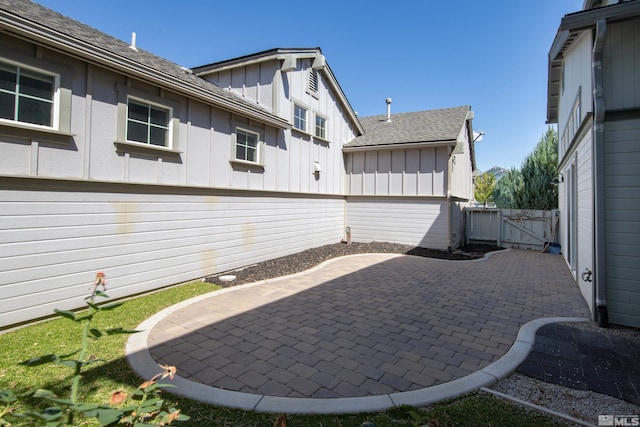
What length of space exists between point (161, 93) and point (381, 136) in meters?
10.3

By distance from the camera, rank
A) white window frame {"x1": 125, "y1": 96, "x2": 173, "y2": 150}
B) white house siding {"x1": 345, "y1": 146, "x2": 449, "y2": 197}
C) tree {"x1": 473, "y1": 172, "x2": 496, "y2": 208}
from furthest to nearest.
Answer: tree {"x1": 473, "y1": 172, "x2": 496, "y2": 208}, white house siding {"x1": 345, "y1": 146, "x2": 449, "y2": 197}, white window frame {"x1": 125, "y1": 96, "x2": 173, "y2": 150}

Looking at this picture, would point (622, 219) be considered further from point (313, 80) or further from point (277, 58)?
point (313, 80)

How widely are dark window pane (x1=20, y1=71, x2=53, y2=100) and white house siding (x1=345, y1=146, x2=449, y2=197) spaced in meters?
11.1

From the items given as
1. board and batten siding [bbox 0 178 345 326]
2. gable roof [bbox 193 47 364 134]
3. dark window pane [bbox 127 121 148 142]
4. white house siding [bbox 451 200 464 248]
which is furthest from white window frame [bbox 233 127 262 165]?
white house siding [bbox 451 200 464 248]

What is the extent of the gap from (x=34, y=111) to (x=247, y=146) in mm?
4855

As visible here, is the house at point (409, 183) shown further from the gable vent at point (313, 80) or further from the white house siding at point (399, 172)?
the gable vent at point (313, 80)

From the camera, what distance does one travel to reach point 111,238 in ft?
19.0

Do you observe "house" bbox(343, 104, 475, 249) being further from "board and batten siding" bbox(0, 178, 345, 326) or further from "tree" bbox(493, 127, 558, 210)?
"board and batten siding" bbox(0, 178, 345, 326)

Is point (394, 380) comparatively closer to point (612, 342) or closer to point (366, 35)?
point (612, 342)

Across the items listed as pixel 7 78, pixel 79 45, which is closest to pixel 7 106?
pixel 7 78

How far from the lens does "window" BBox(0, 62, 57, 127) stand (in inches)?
181

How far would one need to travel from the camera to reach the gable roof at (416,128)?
41.7ft

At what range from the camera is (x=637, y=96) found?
4.59 metres

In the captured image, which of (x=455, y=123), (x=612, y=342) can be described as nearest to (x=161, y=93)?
(x=612, y=342)
